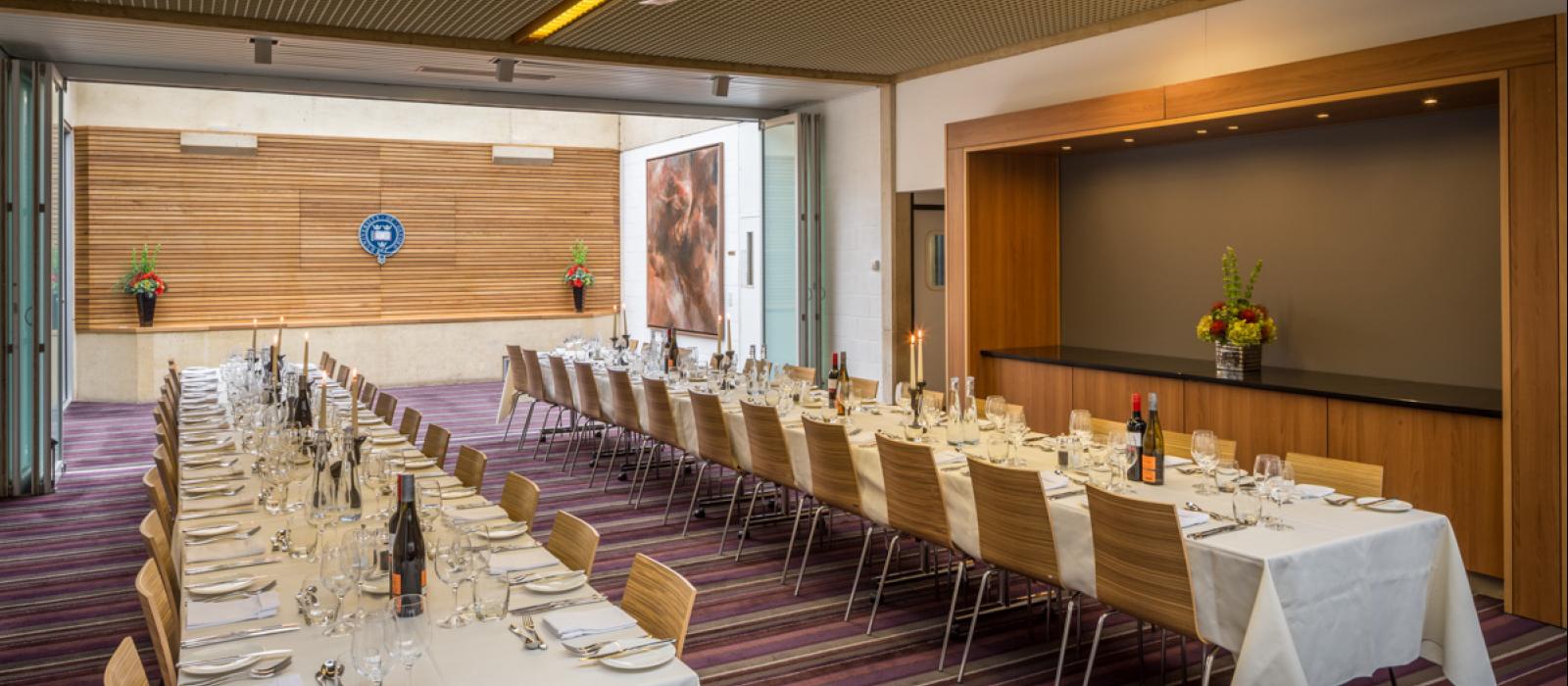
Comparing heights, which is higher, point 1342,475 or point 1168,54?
point 1168,54

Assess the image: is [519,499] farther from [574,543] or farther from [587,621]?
[587,621]

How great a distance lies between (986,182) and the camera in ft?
29.6

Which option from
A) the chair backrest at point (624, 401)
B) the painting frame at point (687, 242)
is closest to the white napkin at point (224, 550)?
the chair backrest at point (624, 401)

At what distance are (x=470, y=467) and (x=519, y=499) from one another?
87cm

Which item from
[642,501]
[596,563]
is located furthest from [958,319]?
[596,563]

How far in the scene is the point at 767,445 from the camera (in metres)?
6.22

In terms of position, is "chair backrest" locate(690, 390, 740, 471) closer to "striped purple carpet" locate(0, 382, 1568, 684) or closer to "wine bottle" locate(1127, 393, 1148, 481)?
"striped purple carpet" locate(0, 382, 1568, 684)

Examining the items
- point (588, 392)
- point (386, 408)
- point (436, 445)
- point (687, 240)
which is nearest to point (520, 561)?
point (436, 445)

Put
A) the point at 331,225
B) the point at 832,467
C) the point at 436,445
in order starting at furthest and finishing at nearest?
the point at 331,225, the point at 436,445, the point at 832,467

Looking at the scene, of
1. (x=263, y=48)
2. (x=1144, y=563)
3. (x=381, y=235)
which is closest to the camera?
(x=1144, y=563)

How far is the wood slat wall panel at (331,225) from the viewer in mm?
14008

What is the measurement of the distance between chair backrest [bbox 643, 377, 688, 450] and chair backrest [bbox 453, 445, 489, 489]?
2333 mm

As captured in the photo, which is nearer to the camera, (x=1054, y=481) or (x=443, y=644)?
(x=443, y=644)

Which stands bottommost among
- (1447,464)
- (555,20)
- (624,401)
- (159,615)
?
(159,615)
